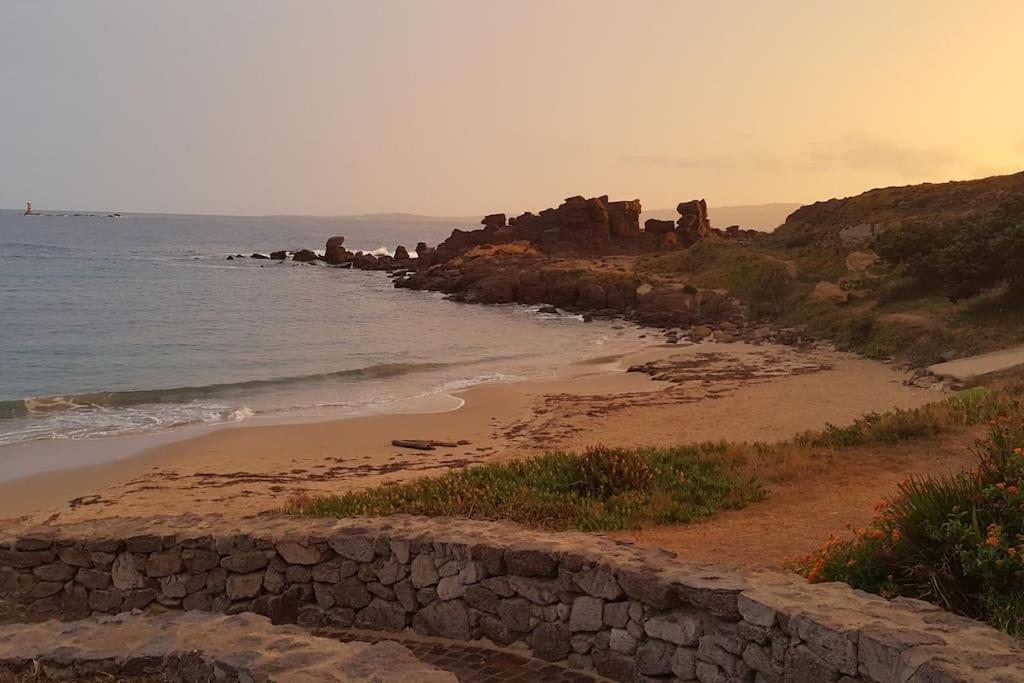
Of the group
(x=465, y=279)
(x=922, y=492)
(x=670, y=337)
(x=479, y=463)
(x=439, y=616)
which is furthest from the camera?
(x=465, y=279)

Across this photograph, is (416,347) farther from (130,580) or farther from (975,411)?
(130,580)

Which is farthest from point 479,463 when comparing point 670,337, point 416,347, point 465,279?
point 465,279

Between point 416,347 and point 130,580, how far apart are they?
24817 mm

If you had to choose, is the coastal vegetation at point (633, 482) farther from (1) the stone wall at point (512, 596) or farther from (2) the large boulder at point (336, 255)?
(2) the large boulder at point (336, 255)

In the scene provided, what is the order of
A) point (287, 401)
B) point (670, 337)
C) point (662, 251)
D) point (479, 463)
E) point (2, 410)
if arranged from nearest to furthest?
1. point (479, 463)
2. point (2, 410)
3. point (287, 401)
4. point (670, 337)
5. point (662, 251)

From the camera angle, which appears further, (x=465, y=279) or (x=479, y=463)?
(x=465, y=279)

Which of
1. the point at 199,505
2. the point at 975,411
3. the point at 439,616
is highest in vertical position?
the point at 975,411

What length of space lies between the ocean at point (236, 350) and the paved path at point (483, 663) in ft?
44.1

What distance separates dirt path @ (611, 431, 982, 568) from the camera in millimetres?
8148

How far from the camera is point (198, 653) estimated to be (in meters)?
5.83

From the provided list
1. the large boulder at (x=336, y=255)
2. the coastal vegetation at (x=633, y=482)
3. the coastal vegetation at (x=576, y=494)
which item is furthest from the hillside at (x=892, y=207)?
the large boulder at (x=336, y=255)

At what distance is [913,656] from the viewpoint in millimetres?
4332

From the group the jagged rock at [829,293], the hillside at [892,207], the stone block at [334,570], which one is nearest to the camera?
the stone block at [334,570]

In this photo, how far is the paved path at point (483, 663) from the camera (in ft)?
20.5
